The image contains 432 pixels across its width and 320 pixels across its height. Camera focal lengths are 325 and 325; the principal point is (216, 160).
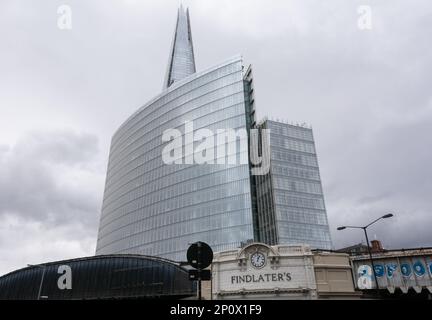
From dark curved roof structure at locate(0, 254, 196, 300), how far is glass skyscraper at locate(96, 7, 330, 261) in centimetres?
4583

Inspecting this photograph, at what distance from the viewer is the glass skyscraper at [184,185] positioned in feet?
318

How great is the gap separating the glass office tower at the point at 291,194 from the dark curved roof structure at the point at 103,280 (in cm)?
5459

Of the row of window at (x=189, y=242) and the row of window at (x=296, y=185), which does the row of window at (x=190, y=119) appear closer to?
the row of window at (x=296, y=185)

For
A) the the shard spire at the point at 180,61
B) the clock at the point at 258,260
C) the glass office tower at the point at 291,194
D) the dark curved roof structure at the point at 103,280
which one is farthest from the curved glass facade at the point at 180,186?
the clock at the point at 258,260

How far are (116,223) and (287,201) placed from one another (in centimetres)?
7327

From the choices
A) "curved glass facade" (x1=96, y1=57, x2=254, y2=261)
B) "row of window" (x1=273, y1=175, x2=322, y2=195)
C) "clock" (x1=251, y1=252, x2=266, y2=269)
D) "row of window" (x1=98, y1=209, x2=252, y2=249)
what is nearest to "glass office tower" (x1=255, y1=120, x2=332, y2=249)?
"row of window" (x1=273, y1=175, x2=322, y2=195)

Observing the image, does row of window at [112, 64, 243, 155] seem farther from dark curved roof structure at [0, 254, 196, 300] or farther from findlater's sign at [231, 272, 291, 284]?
findlater's sign at [231, 272, 291, 284]

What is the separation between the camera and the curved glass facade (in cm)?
9731

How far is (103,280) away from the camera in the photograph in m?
49.9

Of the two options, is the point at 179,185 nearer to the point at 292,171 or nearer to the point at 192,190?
the point at 192,190

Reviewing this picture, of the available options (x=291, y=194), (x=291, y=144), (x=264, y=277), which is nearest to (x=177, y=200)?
(x=291, y=194)

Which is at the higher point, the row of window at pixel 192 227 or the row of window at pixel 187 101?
the row of window at pixel 187 101

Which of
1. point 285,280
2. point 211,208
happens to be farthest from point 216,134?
point 285,280

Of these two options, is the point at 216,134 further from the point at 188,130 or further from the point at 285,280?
the point at 285,280
